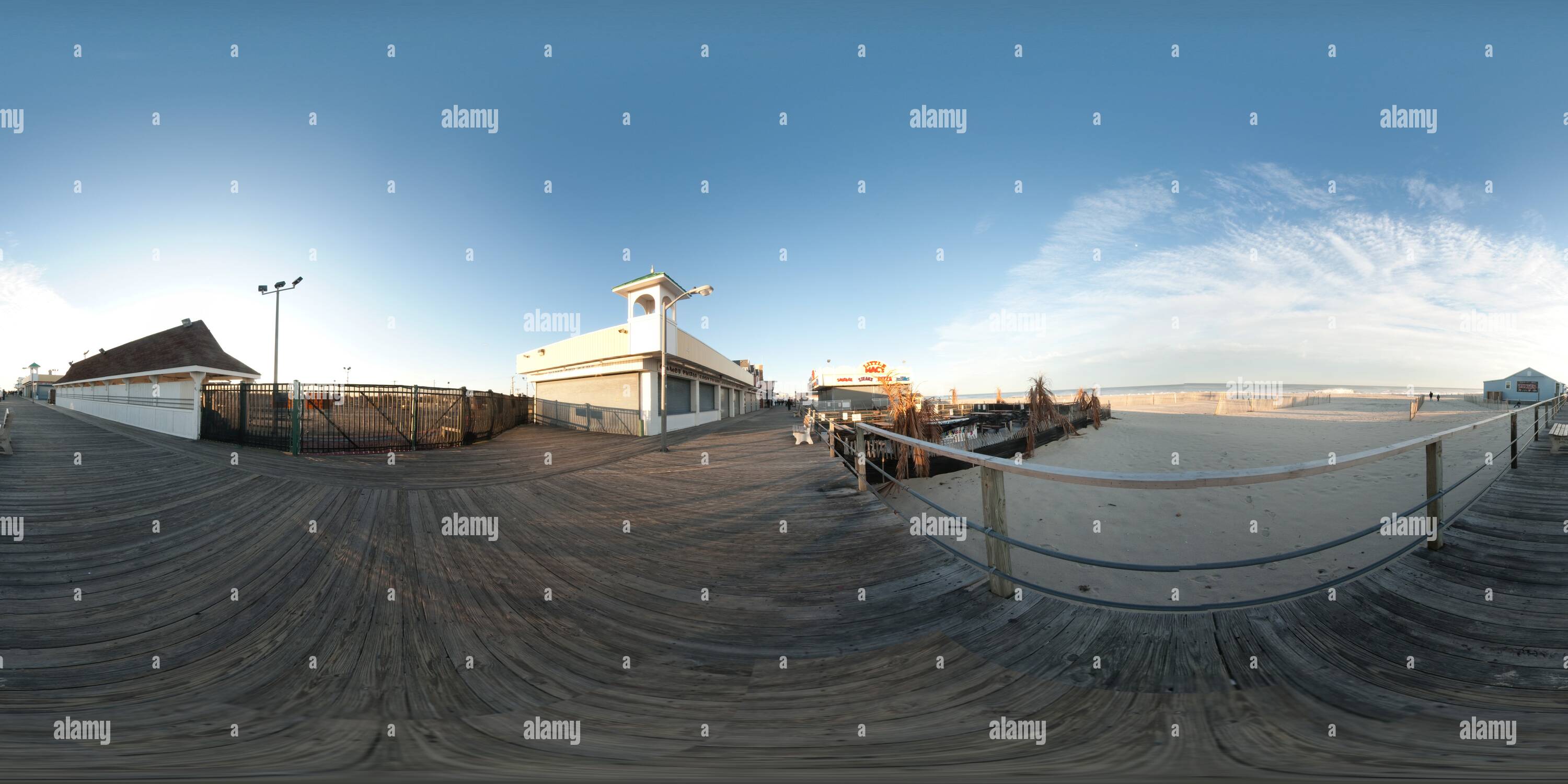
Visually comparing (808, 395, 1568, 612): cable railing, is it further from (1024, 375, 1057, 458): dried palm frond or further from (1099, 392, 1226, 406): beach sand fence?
(1099, 392, 1226, 406): beach sand fence

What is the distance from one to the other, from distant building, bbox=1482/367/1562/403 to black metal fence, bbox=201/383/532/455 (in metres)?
80.6

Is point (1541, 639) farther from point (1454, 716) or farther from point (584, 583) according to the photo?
point (584, 583)

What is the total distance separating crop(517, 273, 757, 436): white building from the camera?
1808 cm

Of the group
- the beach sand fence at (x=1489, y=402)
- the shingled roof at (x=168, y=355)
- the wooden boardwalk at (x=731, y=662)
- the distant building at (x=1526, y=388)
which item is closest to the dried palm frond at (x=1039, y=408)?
the wooden boardwalk at (x=731, y=662)

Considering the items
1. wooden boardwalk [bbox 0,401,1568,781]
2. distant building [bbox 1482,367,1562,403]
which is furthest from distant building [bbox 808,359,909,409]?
distant building [bbox 1482,367,1562,403]

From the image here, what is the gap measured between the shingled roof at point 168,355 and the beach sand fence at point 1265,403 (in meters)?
57.9

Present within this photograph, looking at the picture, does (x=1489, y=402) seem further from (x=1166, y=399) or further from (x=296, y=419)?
(x=296, y=419)

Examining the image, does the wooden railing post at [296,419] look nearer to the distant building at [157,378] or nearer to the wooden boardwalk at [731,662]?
the distant building at [157,378]

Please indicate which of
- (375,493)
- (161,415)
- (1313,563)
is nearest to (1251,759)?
(1313,563)

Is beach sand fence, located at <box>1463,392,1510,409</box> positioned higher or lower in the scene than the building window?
lower

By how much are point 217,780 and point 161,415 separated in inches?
831

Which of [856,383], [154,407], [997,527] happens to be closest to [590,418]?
[154,407]

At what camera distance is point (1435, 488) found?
3871 millimetres

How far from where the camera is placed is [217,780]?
2.06 m
